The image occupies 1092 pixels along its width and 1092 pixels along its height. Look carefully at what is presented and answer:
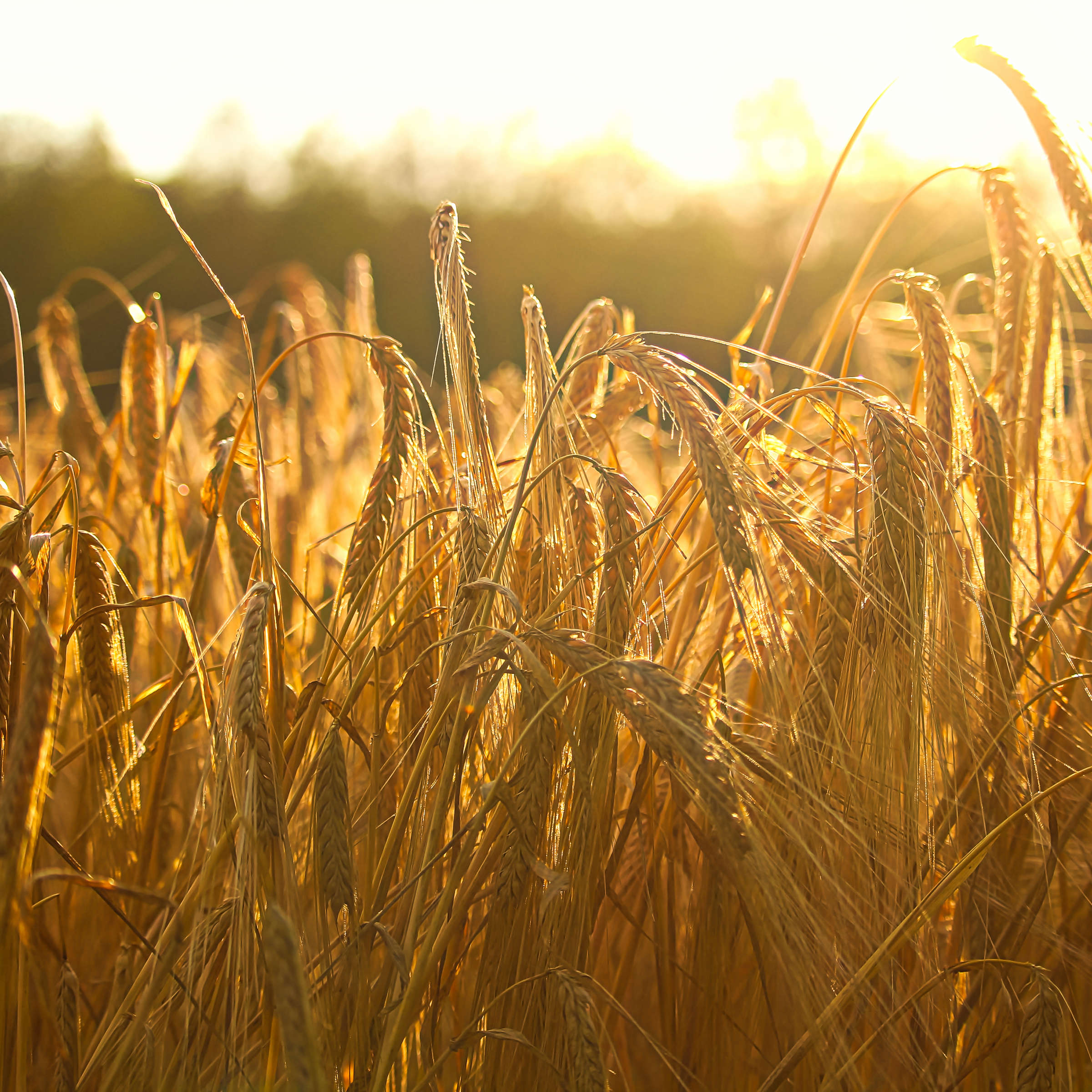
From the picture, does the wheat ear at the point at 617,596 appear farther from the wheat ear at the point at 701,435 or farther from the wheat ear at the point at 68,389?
the wheat ear at the point at 68,389

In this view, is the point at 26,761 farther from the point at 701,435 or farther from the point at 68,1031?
the point at 701,435

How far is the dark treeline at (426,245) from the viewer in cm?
627

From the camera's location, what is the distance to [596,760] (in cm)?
59

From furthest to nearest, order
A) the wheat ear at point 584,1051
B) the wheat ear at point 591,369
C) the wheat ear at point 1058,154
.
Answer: the wheat ear at point 591,369, the wheat ear at point 1058,154, the wheat ear at point 584,1051

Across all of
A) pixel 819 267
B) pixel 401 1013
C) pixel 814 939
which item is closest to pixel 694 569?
pixel 814 939

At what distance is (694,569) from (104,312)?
6.42 metres

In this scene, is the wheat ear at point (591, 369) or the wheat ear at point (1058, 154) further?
the wheat ear at point (591, 369)

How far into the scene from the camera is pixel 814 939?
605 mm

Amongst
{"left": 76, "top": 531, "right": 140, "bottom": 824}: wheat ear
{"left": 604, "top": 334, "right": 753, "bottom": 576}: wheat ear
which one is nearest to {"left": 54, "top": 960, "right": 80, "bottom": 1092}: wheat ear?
{"left": 76, "top": 531, "right": 140, "bottom": 824}: wheat ear

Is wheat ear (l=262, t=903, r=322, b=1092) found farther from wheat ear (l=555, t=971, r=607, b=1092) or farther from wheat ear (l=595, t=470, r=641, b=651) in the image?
wheat ear (l=595, t=470, r=641, b=651)

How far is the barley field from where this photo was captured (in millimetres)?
538

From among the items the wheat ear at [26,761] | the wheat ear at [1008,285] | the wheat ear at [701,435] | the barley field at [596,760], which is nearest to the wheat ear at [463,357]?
the barley field at [596,760]

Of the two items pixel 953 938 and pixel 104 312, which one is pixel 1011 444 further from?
pixel 104 312

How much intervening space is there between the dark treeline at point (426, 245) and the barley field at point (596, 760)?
5554 mm
